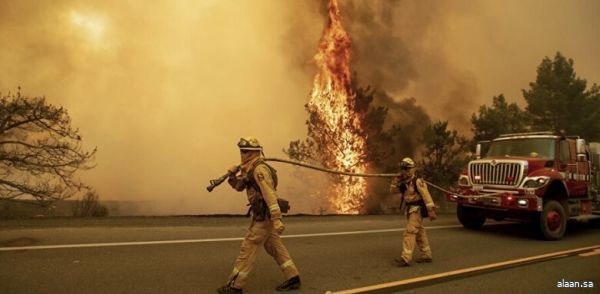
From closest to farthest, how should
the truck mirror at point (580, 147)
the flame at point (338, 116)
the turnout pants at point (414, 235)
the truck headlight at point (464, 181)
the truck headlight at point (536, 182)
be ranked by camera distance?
1. the turnout pants at point (414, 235)
2. the truck headlight at point (536, 182)
3. the truck mirror at point (580, 147)
4. the truck headlight at point (464, 181)
5. the flame at point (338, 116)

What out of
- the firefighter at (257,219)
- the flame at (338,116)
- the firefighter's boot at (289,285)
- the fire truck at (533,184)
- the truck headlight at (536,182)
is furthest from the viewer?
the flame at (338,116)

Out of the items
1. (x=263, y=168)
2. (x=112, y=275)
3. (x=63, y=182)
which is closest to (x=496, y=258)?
(x=263, y=168)

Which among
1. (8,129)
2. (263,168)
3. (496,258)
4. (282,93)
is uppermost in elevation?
(282,93)

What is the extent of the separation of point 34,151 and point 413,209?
48.4ft

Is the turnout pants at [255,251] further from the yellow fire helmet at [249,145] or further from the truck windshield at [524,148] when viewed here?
the truck windshield at [524,148]

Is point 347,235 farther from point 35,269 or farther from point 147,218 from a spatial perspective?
point 35,269

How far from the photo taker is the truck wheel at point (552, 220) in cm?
930

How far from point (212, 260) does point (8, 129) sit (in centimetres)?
1281

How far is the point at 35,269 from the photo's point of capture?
17.6 feet

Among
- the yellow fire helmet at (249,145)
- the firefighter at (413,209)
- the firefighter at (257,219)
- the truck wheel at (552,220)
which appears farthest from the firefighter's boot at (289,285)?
the truck wheel at (552,220)

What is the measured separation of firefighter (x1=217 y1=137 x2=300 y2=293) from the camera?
466cm

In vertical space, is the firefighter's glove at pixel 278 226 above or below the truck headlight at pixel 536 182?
below

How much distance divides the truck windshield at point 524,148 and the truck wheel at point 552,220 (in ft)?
4.08

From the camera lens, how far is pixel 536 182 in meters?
9.29
